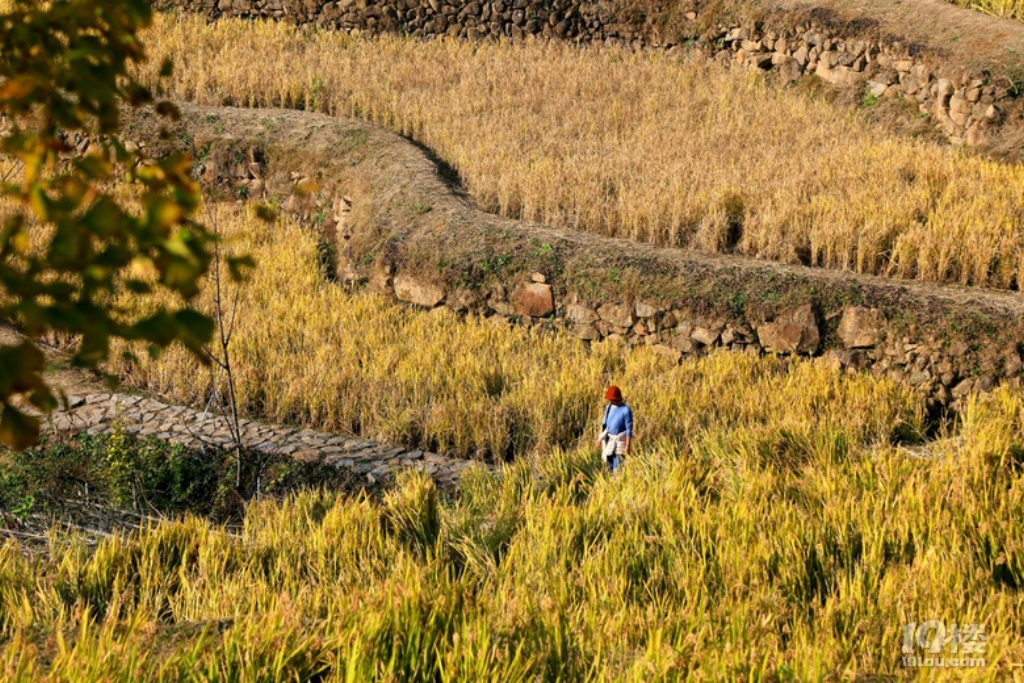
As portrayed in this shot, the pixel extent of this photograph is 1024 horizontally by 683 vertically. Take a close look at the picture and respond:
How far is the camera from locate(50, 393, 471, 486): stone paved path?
6.61 meters

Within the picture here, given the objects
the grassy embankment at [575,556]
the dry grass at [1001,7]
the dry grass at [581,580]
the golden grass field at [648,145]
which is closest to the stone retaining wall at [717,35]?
the golden grass field at [648,145]

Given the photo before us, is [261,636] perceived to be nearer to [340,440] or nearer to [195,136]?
[340,440]

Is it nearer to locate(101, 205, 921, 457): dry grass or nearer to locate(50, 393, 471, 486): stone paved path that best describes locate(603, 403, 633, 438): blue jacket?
locate(101, 205, 921, 457): dry grass

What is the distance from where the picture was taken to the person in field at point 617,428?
19.3ft

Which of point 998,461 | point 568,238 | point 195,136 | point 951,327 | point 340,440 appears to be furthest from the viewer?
point 195,136

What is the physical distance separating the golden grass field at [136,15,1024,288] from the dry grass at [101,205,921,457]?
5.69 feet

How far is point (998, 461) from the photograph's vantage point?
17.4 feet

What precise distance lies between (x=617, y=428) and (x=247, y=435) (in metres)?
2.51

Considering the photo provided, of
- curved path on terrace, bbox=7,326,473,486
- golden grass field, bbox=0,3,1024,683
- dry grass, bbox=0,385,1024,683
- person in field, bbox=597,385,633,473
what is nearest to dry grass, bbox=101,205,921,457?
golden grass field, bbox=0,3,1024,683

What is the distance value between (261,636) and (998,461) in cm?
376

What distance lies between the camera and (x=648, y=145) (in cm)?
1161

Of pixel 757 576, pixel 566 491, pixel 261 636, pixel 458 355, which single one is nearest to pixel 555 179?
pixel 458 355

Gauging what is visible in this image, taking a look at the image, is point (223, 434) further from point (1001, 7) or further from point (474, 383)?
point (1001, 7)

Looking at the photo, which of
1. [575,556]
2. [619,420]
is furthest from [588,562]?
[619,420]
